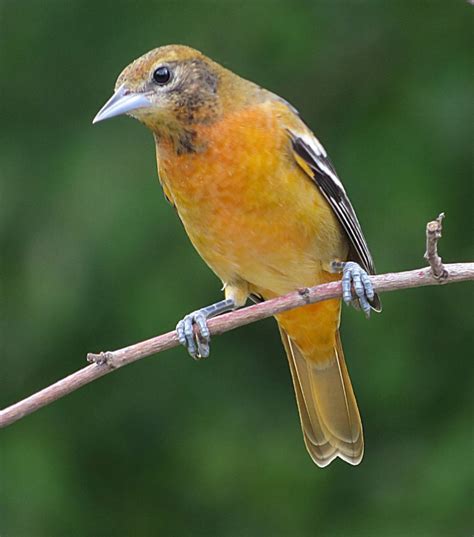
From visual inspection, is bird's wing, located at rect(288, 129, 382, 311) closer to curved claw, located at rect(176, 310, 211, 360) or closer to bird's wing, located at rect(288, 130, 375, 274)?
bird's wing, located at rect(288, 130, 375, 274)

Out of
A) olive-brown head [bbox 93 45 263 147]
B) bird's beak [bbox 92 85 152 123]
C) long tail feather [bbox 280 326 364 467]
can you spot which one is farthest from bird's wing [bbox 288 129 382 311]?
bird's beak [bbox 92 85 152 123]

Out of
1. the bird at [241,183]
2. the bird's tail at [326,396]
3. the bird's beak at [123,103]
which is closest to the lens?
the bird's beak at [123,103]

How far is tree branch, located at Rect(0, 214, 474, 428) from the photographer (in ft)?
10.5

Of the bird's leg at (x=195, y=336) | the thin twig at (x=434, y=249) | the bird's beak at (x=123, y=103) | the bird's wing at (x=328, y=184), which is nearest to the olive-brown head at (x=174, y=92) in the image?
the bird's beak at (x=123, y=103)

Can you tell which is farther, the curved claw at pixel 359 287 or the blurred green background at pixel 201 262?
the blurred green background at pixel 201 262

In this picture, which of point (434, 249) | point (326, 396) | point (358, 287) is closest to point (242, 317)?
point (358, 287)

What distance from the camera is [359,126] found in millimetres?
5574

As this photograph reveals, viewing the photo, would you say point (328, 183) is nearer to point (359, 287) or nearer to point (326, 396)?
point (359, 287)

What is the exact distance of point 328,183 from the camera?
437 cm

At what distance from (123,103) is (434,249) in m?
1.28

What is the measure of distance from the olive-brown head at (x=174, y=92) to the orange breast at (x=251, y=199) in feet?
0.23

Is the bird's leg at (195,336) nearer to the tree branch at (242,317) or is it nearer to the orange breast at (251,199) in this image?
the orange breast at (251,199)

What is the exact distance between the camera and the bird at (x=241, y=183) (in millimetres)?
4109

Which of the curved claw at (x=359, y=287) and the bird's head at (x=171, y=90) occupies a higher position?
the bird's head at (x=171, y=90)
